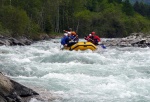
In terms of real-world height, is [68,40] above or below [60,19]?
above

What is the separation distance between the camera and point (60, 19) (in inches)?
2207

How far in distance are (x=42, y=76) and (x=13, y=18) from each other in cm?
2381

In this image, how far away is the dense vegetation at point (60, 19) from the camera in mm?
33562

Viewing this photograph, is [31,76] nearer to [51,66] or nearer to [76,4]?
[51,66]

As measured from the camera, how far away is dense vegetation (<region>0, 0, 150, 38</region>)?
110ft

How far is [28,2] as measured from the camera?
150ft

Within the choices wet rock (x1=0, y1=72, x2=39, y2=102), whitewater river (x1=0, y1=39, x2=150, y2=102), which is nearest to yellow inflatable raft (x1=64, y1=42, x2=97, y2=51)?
whitewater river (x1=0, y1=39, x2=150, y2=102)

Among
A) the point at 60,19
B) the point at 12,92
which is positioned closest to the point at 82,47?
the point at 12,92

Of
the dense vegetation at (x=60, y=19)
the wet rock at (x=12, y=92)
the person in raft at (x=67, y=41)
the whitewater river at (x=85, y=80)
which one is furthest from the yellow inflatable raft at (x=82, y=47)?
the dense vegetation at (x=60, y=19)

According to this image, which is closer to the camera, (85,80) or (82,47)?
(85,80)

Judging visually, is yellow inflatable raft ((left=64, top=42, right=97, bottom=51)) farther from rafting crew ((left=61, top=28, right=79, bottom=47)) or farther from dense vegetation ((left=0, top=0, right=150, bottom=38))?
dense vegetation ((left=0, top=0, right=150, bottom=38))

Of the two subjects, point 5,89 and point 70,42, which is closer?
point 5,89

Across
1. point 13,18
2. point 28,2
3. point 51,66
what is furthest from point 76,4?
point 51,66

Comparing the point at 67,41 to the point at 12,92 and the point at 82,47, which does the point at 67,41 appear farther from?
the point at 12,92
